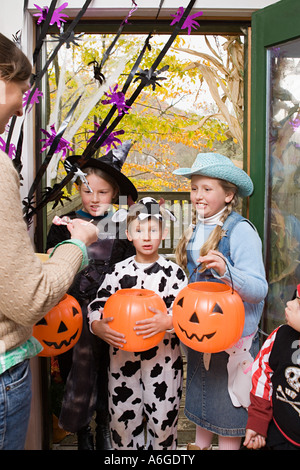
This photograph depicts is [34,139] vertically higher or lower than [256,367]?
higher

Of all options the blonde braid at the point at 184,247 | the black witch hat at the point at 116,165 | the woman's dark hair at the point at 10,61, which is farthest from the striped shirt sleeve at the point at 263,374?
the woman's dark hair at the point at 10,61

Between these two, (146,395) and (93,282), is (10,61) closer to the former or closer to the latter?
(93,282)

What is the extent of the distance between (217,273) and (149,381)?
0.59 m

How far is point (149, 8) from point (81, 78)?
1.89ft

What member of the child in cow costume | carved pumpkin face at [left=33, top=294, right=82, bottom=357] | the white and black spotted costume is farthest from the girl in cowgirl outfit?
carved pumpkin face at [left=33, top=294, right=82, bottom=357]

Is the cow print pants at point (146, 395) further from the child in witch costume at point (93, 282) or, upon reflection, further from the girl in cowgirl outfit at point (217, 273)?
the child in witch costume at point (93, 282)

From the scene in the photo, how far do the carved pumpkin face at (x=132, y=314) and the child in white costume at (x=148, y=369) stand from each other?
136mm

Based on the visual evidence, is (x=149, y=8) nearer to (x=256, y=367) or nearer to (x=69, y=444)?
(x=256, y=367)

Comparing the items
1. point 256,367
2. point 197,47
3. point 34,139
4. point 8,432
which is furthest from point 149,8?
point 8,432

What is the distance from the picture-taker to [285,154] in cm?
214

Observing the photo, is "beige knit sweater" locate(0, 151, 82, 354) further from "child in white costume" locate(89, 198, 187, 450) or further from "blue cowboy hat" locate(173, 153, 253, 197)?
"blue cowboy hat" locate(173, 153, 253, 197)

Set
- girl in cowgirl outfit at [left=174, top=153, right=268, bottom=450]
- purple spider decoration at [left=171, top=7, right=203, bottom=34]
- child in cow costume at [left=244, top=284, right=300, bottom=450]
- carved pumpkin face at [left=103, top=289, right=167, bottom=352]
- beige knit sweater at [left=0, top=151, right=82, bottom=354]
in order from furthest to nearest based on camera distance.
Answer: purple spider decoration at [left=171, top=7, right=203, bottom=34], girl in cowgirl outfit at [left=174, top=153, right=268, bottom=450], carved pumpkin face at [left=103, top=289, right=167, bottom=352], child in cow costume at [left=244, top=284, right=300, bottom=450], beige knit sweater at [left=0, top=151, right=82, bottom=354]

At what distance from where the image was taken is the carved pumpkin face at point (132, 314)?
1662 mm

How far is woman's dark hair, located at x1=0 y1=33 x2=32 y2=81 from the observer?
1.04 m
